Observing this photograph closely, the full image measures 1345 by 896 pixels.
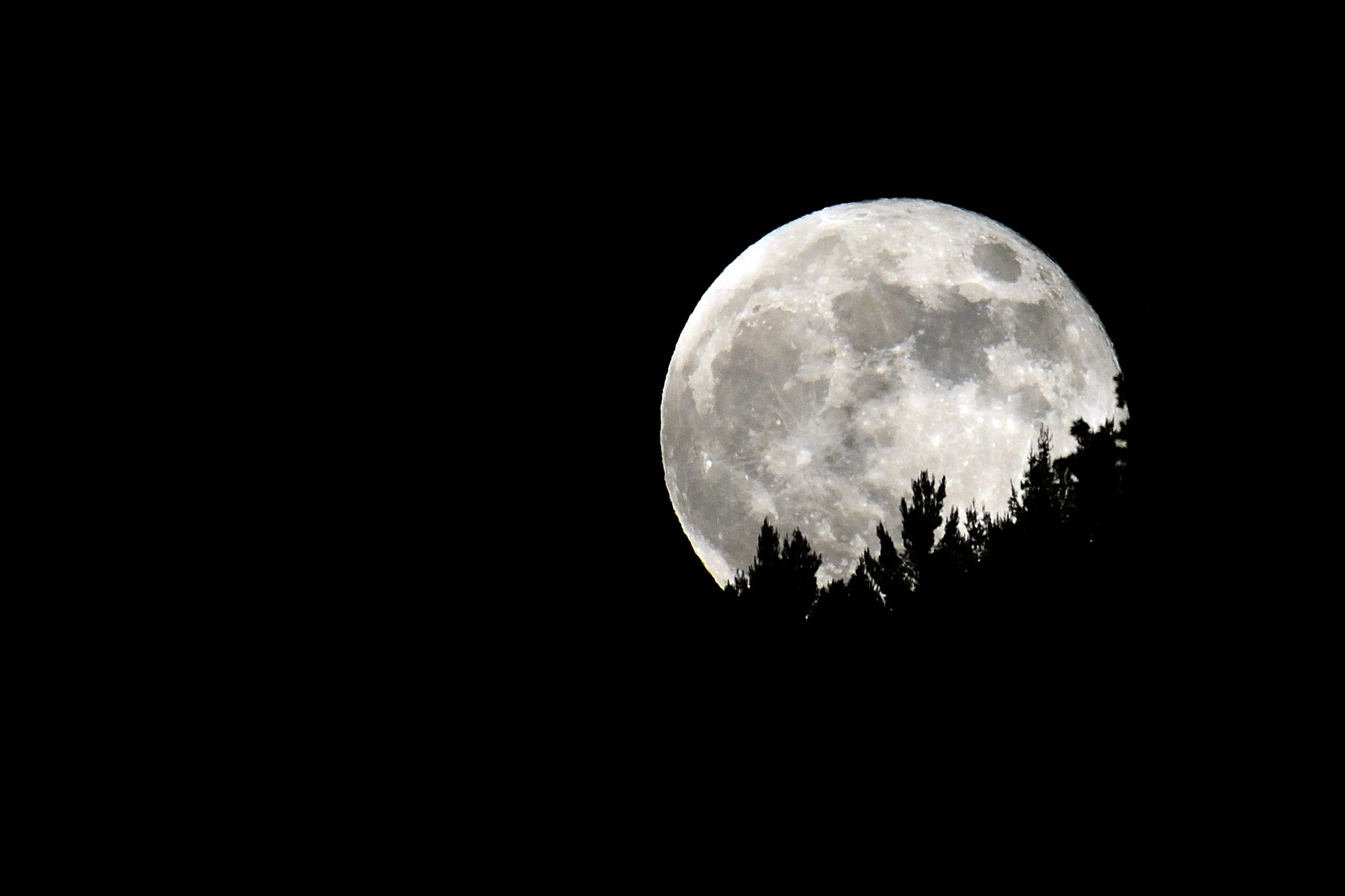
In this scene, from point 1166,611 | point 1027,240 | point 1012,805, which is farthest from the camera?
point 1027,240

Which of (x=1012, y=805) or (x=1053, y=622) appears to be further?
(x=1053, y=622)

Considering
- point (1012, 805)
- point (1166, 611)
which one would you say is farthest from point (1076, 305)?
point (1012, 805)

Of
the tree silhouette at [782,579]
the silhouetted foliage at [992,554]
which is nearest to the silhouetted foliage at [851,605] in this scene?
the silhouetted foliage at [992,554]

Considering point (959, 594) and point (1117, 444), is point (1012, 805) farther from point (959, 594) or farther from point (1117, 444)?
point (1117, 444)

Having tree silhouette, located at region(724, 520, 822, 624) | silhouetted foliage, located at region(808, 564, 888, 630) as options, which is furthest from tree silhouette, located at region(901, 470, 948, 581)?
tree silhouette, located at region(724, 520, 822, 624)

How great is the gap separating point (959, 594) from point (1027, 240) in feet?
13.0

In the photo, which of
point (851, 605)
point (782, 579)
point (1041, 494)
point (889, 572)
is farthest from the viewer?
point (782, 579)

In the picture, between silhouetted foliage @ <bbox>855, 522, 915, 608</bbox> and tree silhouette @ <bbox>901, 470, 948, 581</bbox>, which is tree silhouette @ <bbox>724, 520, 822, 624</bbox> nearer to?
silhouetted foliage @ <bbox>855, 522, 915, 608</bbox>

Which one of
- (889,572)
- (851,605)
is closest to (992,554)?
(889,572)

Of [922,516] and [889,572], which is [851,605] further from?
[922,516]

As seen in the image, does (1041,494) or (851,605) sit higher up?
(1041,494)

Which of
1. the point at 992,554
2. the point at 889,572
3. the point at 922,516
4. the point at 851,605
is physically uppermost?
the point at 922,516

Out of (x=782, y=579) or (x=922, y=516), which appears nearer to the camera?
(x=922, y=516)

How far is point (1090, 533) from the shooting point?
9977mm
